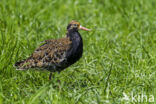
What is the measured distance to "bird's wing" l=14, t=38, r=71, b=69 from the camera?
6633mm

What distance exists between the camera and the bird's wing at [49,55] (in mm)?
6633

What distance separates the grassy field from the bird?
0.15 metres

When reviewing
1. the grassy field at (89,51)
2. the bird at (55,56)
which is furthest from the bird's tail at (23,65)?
the grassy field at (89,51)

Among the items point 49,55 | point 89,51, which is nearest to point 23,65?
point 49,55

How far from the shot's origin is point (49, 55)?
6.71m

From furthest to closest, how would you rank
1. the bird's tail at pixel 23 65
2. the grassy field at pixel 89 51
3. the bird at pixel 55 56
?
the bird at pixel 55 56 < the bird's tail at pixel 23 65 < the grassy field at pixel 89 51

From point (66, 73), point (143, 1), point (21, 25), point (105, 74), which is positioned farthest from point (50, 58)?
point (143, 1)

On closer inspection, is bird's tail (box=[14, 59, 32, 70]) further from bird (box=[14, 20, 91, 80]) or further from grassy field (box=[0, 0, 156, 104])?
grassy field (box=[0, 0, 156, 104])

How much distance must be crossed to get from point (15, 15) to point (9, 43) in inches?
84.0

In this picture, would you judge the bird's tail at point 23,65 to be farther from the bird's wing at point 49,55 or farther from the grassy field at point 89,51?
the grassy field at point 89,51

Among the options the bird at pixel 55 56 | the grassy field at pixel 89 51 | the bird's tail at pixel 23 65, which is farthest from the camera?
the bird at pixel 55 56

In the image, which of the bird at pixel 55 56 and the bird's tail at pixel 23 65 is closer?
the bird's tail at pixel 23 65

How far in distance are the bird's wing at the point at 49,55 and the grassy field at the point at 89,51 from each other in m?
0.18

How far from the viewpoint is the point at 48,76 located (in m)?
6.98
